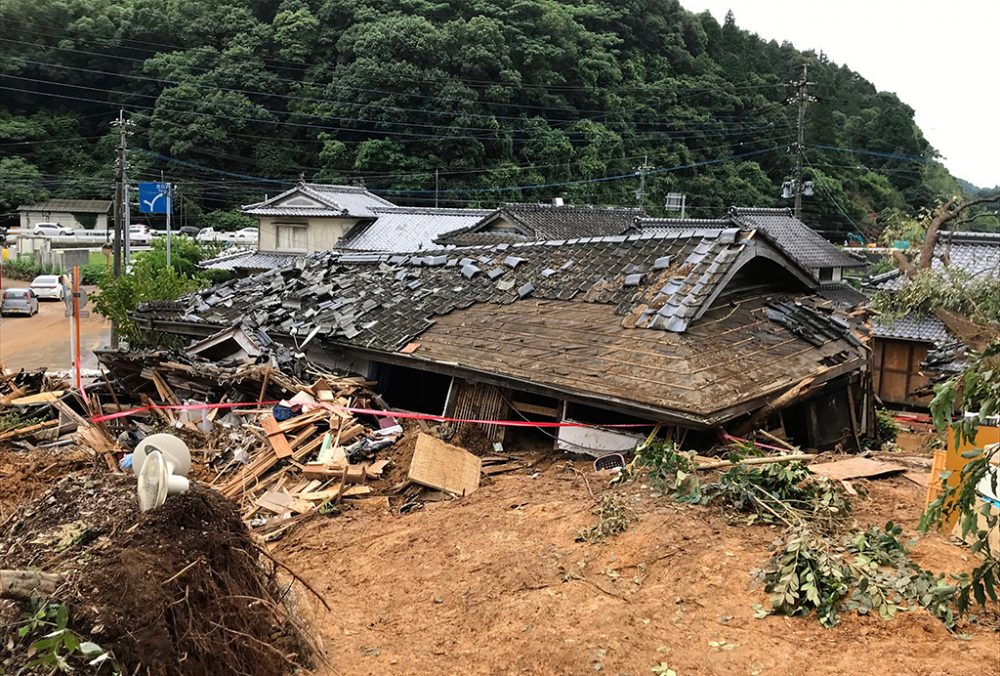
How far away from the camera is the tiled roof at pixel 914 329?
21234mm

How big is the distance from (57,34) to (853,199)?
62013mm

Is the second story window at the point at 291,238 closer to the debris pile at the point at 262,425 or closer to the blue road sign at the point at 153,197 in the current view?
the blue road sign at the point at 153,197

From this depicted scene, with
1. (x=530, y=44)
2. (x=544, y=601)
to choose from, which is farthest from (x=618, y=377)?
(x=530, y=44)

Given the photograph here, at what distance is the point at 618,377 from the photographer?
31.7 ft

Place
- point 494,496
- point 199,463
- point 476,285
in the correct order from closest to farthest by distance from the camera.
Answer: point 494,496 < point 199,463 < point 476,285

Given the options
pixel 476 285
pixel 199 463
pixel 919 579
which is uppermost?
pixel 476 285

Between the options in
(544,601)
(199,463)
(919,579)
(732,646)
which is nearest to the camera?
(732,646)

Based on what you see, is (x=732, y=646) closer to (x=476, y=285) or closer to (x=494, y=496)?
(x=494, y=496)

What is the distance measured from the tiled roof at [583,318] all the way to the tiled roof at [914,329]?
1031cm

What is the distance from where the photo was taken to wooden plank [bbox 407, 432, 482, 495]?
9.70 meters

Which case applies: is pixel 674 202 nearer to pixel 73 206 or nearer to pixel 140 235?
pixel 140 235

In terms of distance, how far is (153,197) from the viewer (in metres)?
31.0

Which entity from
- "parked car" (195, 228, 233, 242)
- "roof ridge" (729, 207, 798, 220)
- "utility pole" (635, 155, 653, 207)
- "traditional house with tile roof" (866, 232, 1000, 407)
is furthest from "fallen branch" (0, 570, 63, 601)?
"parked car" (195, 228, 233, 242)

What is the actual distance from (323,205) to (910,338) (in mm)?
27203
